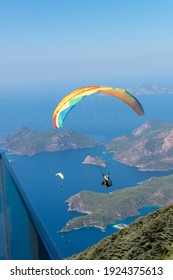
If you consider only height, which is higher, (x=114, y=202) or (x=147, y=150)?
(x=147, y=150)

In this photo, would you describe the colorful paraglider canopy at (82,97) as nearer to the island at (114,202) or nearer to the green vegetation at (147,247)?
the green vegetation at (147,247)

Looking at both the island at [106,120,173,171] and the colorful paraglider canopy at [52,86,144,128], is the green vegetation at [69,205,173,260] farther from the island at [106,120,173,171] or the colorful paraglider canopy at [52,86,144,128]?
the island at [106,120,173,171]

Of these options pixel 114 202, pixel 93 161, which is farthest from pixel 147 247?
pixel 93 161

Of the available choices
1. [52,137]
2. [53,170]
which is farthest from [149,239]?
[52,137]

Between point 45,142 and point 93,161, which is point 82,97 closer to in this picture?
point 93,161

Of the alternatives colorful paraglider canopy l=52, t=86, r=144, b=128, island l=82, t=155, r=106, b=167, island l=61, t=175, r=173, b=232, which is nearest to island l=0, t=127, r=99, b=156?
island l=82, t=155, r=106, b=167

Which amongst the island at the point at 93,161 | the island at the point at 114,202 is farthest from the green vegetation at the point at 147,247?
the island at the point at 93,161
